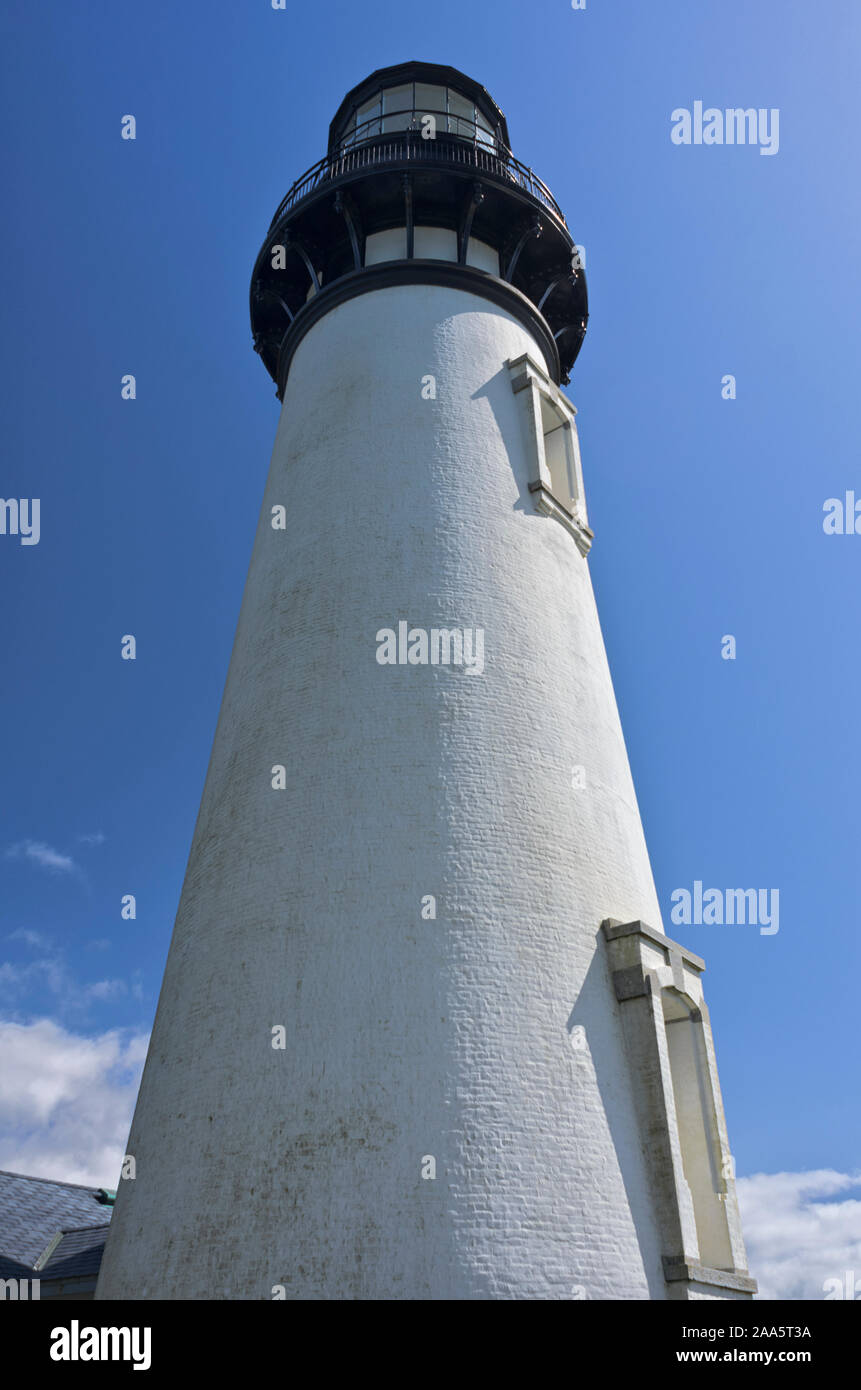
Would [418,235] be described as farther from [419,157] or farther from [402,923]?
[402,923]

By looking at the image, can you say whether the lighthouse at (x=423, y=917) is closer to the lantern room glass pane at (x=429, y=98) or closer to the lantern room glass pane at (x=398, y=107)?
the lantern room glass pane at (x=398, y=107)

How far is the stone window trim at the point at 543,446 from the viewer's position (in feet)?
54.3

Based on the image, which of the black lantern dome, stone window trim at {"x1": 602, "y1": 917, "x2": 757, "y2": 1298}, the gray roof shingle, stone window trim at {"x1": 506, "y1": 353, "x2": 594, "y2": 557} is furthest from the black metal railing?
the gray roof shingle

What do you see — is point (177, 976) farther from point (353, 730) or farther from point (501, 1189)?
point (501, 1189)

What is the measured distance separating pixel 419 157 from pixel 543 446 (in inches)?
270

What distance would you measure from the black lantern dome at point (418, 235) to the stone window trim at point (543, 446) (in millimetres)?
1923

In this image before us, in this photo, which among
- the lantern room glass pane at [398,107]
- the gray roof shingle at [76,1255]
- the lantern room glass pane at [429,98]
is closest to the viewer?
the gray roof shingle at [76,1255]

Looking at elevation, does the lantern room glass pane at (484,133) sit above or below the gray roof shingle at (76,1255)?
above

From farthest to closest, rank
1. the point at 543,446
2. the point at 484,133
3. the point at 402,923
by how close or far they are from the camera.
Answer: the point at 484,133 < the point at 543,446 < the point at 402,923

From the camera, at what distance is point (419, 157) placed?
19266 millimetres

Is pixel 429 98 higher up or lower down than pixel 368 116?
lower down

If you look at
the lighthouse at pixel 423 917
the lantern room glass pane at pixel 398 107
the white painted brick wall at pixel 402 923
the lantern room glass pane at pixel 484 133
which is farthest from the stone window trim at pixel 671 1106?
the lantern room glass pane at pixel 398 107

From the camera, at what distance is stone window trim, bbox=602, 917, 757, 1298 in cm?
1120

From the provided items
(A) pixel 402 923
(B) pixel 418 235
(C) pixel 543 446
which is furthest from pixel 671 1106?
(B) pixel 418 235
